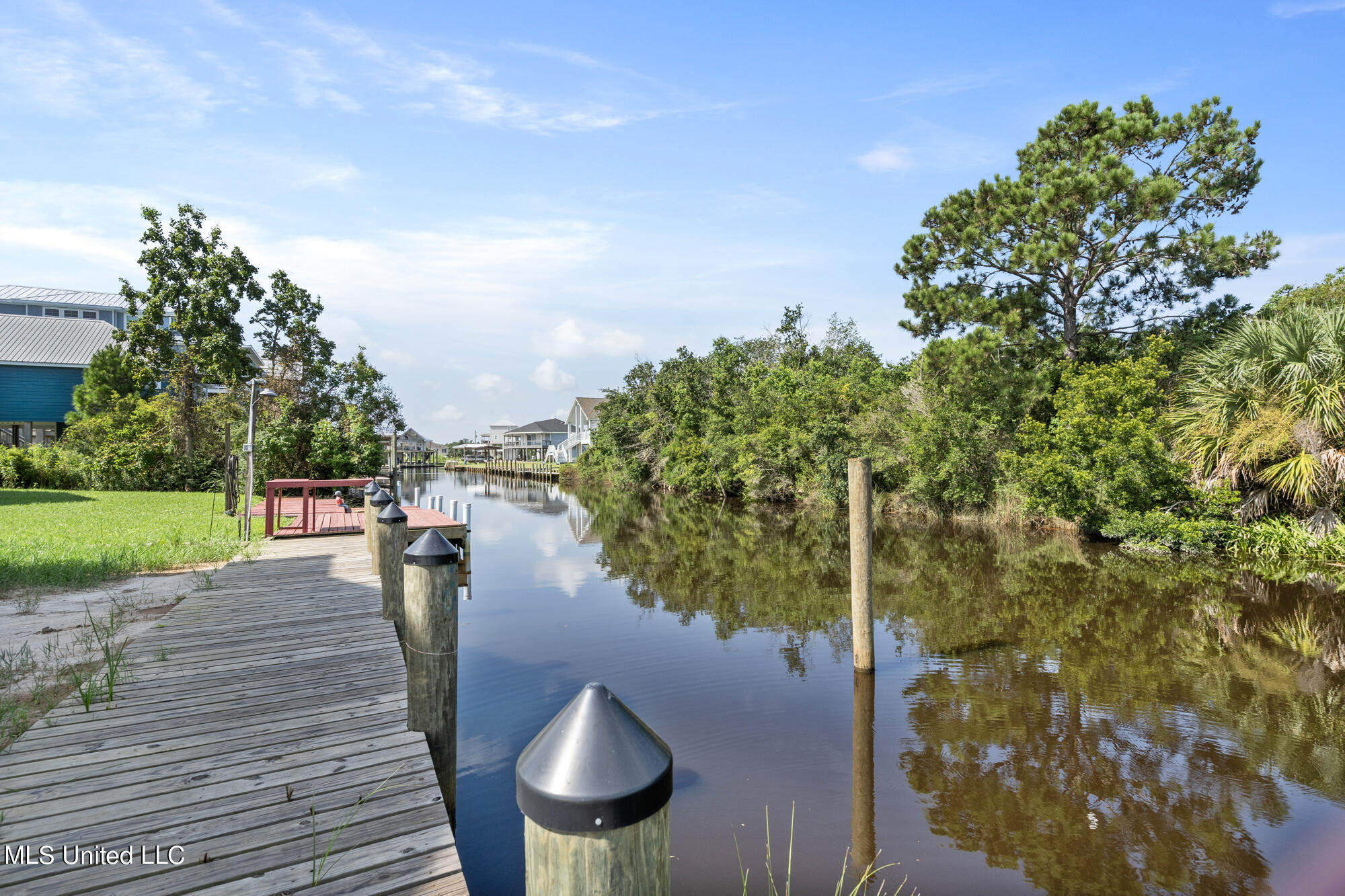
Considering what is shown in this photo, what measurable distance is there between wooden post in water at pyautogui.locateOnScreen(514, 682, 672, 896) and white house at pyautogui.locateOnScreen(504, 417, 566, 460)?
88065 millimetres

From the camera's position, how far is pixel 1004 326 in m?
20.2

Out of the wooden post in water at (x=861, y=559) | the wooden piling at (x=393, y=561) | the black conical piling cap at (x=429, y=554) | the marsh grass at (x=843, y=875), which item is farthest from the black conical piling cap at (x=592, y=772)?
the wooden post in water at (x=861, y=559)

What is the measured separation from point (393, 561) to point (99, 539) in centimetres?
959

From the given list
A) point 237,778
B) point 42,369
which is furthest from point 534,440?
point 237,778

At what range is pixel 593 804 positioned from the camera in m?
1.20

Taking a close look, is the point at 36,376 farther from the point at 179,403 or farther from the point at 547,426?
the point at 547,426

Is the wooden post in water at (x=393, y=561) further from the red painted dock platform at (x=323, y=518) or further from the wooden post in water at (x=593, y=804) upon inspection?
the wooden post in water at (x=593, y=804)

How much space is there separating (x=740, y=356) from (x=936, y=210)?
2295 cm

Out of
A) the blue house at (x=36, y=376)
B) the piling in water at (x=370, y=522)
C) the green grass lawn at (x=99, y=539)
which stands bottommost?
the green grass lawn at (x=99, y=539)

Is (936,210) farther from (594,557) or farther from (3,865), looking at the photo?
(3,865)

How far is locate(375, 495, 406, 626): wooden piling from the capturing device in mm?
6418

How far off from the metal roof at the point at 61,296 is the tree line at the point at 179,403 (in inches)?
589

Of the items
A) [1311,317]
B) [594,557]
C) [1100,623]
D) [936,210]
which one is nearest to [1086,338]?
[936,210]

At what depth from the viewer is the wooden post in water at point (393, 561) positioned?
6418 millimetres
